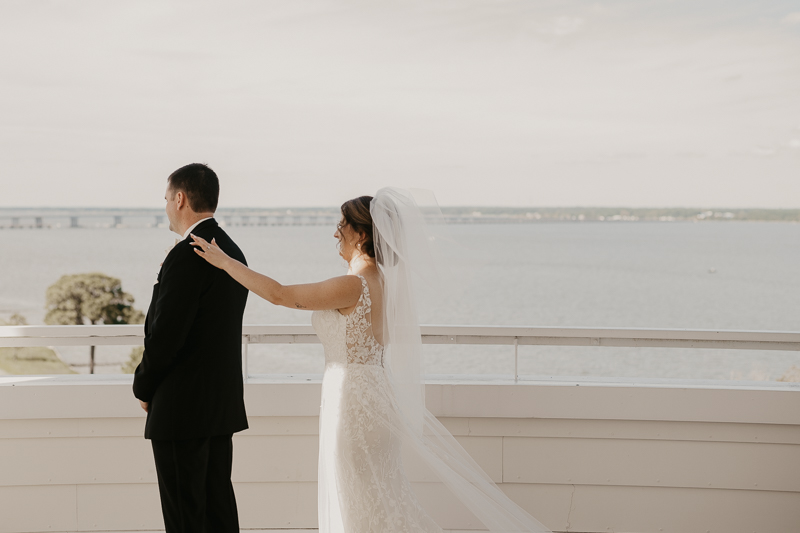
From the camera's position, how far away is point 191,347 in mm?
2146

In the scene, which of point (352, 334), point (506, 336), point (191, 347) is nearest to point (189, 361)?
point (191, 347)

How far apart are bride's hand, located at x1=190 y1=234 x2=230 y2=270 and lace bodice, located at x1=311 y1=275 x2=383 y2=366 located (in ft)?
1.34

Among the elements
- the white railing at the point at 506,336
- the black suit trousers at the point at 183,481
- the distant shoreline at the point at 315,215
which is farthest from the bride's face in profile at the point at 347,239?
the distant shoreline at the point at 315,215

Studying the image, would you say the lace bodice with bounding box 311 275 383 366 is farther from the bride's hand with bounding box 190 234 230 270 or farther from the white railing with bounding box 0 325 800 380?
the white railing with bounding box 0 325 800 380

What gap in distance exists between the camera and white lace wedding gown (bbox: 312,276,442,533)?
7.40 feet

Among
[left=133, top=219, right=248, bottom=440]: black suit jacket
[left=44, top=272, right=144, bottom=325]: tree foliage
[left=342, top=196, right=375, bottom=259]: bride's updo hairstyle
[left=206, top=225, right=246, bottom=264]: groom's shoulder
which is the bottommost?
[left=133, top=219, right=248, bottom=440]: black suit jacket

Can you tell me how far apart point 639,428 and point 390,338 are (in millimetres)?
1393

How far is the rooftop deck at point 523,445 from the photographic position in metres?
2.92

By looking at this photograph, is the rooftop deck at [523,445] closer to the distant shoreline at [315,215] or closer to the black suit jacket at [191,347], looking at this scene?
the black suit jacket at [191,347]

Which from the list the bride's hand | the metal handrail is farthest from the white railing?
the bride's hand
